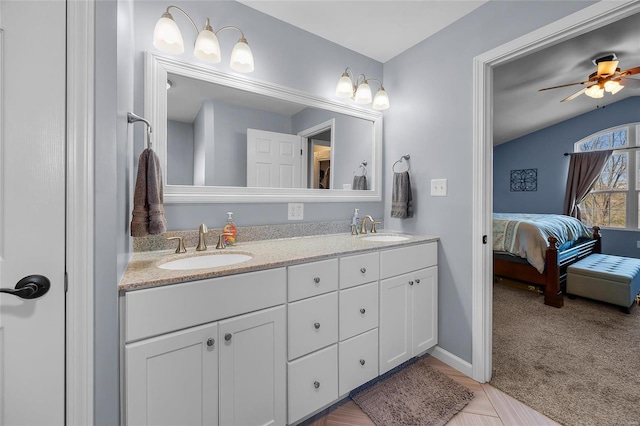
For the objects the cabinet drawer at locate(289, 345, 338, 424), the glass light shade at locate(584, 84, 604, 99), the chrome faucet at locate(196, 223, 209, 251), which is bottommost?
the cabinet drawer at locate(289, 345, 338, 424)

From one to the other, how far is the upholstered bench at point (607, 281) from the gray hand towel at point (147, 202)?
3.97m

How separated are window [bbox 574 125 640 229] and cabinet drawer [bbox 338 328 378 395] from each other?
5.74 metres

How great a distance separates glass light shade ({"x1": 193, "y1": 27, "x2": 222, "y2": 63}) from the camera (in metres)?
1.43

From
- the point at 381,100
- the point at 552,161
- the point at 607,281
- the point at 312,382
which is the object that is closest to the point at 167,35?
the point at 381,100

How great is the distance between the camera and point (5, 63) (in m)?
0.73

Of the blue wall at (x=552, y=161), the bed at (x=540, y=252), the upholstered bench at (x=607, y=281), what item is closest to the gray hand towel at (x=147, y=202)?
the bed at (x=540, y=252)

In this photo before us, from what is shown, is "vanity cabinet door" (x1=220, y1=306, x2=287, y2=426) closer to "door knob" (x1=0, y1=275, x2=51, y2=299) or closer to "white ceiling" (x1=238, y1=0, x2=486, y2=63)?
"door knob" (x1=0, y1=275, x2=51, y2=299)

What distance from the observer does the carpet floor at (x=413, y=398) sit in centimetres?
139

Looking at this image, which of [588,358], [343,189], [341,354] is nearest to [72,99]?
[341,354]

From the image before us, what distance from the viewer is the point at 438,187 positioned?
6.33 ft

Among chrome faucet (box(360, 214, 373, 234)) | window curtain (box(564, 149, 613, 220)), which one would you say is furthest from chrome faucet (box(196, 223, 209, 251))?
window curtain (box(564, 149, 613, 220))

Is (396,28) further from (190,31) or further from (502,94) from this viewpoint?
(502,94)

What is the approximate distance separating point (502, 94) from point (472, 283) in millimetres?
3104

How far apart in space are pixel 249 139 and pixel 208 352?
1234 mm
